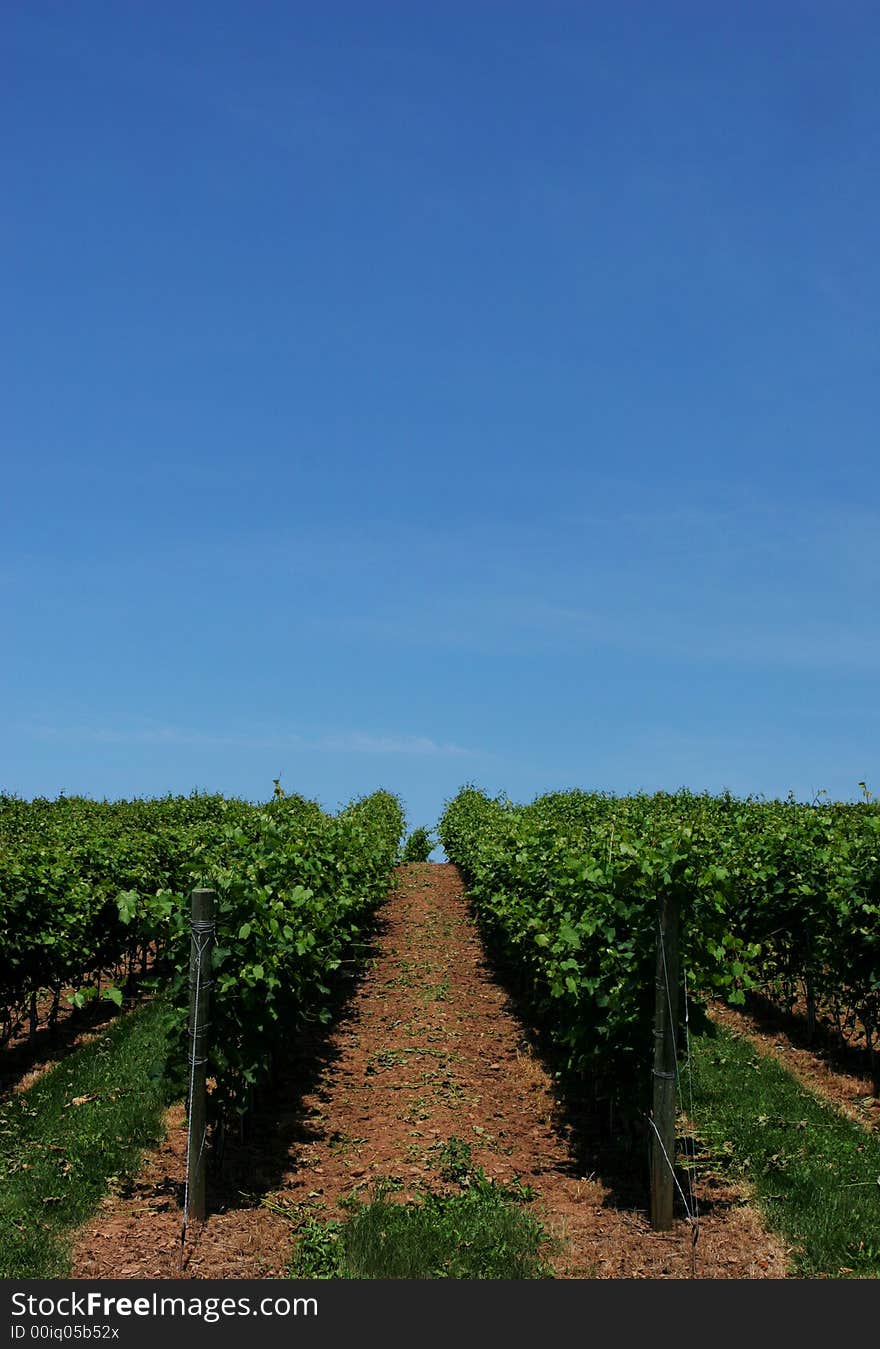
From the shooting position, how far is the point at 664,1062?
7.37 m

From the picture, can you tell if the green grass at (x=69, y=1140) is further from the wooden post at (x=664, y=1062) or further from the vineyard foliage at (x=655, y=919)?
the wooden post at (x=664, y=1062)

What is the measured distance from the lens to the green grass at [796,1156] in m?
6.95

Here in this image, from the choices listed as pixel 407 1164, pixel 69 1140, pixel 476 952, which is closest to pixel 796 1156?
pixel 407 1164

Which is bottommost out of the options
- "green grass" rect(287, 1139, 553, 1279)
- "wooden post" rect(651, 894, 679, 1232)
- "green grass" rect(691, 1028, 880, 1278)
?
"green grass" rect(287, 1139, 553, 1279)

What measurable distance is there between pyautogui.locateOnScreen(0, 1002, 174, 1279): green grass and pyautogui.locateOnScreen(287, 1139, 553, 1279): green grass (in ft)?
5.63

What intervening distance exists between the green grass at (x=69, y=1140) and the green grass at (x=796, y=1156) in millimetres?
4856

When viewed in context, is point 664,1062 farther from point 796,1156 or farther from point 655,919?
point 796,1156

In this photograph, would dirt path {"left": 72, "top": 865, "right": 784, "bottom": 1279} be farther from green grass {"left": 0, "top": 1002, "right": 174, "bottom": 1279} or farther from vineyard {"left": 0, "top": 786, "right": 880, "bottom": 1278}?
green grass {"left": 0, "top": 1002, "right": 174, "bottom": 1279}

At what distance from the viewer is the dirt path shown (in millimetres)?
6773

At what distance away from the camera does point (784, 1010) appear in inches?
566

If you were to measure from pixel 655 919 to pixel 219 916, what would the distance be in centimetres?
352

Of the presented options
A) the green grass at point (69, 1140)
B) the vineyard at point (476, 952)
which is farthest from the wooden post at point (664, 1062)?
the green grass at point (69, 1140)

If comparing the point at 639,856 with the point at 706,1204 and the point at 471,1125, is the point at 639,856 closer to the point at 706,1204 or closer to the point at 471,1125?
the point at 706,1204

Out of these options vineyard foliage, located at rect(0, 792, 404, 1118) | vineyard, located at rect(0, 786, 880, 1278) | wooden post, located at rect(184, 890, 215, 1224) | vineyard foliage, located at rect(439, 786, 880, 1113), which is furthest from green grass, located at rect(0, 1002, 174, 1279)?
vineyard foliage, located at rect(439, 786, 880, 1113)
